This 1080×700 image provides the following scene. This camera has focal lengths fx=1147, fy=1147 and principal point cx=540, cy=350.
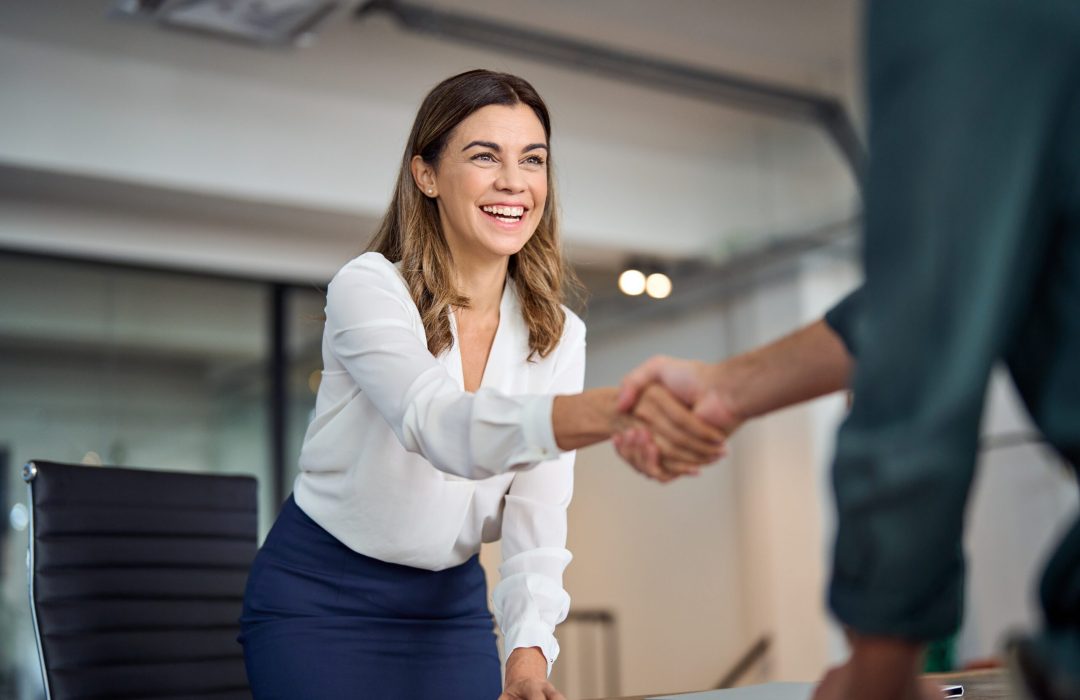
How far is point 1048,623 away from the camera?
673mm

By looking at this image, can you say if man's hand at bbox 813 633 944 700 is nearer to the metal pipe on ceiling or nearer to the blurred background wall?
the blurred background wall

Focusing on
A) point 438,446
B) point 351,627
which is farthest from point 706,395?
point 351,627

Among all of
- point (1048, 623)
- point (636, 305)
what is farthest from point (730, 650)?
point (1048, 623)

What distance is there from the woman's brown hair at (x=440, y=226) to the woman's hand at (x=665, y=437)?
2.00ft

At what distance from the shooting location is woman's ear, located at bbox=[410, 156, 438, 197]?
1856 millimetres

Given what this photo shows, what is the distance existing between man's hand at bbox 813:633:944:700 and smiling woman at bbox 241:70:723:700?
0.60 m

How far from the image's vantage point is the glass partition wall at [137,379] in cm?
530

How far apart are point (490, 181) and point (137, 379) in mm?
4323

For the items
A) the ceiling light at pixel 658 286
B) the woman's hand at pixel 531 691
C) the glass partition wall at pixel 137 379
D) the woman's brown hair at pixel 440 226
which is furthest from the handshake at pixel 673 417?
the ceiling light at pixel 658 286

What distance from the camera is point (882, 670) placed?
0.69 meters

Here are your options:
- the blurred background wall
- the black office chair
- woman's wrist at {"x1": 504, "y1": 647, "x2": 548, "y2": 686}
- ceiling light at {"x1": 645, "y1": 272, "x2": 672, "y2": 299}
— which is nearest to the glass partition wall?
the blurred background wall

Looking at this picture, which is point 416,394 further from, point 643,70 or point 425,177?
point 643,70

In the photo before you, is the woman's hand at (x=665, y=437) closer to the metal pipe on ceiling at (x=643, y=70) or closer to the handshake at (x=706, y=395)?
the handshake at (x=706, y=395)

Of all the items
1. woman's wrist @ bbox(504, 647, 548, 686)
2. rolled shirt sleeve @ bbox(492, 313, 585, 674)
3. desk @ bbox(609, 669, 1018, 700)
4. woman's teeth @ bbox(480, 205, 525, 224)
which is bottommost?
desk @ bbox(609, 669, 1018, 700)
